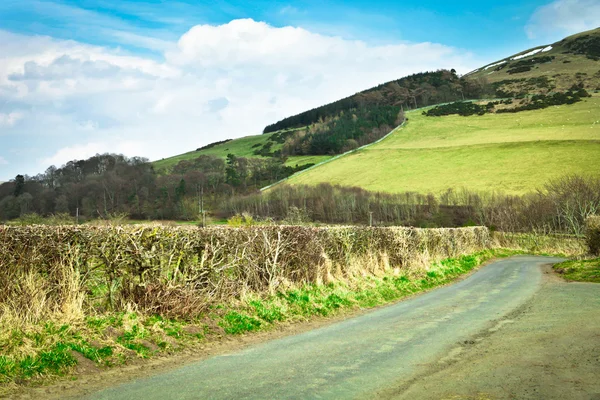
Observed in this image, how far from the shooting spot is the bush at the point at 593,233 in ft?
98.0

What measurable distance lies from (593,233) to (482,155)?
74.8m

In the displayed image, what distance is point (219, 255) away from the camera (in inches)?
480

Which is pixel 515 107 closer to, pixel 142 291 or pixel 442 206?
pixel 442 206

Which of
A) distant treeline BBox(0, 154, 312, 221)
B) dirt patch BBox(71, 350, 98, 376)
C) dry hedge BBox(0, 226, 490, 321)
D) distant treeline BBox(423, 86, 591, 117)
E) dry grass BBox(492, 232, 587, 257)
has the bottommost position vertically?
dry grass BBox(492, 232, 587, 257)

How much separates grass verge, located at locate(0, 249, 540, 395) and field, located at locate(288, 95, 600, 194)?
77.2 meters

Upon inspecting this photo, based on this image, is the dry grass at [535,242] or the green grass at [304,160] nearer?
the dry grass at [535,242]

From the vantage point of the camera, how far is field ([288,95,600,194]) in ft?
281

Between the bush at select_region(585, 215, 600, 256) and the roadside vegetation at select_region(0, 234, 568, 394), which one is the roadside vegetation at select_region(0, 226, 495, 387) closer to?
the roadside vegetation at select_region(0, 234, 568, 394)

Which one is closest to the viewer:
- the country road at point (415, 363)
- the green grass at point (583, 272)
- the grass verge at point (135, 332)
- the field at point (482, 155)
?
the country road at point (415, 363)

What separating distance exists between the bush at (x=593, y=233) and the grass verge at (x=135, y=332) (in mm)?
22769

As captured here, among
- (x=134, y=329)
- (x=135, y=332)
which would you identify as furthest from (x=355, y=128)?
(x=135, y=332)

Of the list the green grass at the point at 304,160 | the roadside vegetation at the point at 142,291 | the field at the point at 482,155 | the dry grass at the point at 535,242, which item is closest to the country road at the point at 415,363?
the roadside vegetation at the point at 142,291

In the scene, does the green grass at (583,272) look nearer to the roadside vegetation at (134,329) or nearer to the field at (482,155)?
the roadside vegetation at (134,329)

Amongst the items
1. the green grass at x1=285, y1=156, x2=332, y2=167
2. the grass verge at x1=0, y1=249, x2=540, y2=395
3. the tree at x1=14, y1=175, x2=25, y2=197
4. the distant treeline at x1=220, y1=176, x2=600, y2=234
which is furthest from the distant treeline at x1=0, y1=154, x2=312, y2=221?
the grass verge at x1=0, y1=249, x2=540, y2=395
